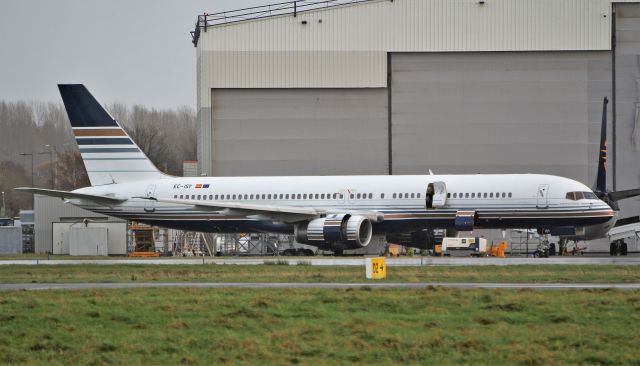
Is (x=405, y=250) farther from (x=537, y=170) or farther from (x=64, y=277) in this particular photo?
(x=64, y=277)

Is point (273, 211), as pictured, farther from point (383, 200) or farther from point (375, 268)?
point (375, 268)

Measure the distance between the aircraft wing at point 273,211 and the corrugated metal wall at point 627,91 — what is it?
68.4 feet

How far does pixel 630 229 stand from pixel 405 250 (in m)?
12.8

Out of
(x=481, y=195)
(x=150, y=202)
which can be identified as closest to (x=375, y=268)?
→ (x=481, y=195)

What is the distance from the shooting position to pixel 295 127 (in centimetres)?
6694

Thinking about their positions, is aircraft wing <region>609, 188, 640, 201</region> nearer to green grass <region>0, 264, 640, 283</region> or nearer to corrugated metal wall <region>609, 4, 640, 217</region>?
corrugated metal wall <region>609, 4, 640, 217</region>

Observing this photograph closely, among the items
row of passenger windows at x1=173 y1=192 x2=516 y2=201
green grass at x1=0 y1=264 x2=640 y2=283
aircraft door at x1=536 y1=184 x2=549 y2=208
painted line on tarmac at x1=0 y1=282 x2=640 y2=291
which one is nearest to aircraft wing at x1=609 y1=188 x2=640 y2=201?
aircraft door at x1=536 y1=184 x2=549 y2=208

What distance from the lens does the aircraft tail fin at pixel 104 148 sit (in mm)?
56469

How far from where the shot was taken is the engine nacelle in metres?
48.9

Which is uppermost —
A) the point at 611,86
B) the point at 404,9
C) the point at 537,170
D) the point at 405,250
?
the point at 404,9

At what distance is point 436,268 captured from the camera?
3759 cm

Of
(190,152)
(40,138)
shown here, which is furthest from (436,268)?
(40,138)

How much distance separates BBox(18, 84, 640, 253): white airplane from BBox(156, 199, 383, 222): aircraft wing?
5 cm

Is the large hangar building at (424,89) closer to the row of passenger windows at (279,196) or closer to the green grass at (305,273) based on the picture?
the row of passenger windows at (279,196)
